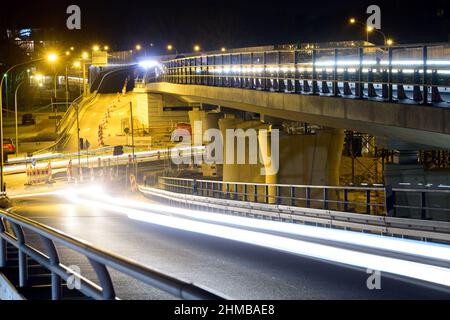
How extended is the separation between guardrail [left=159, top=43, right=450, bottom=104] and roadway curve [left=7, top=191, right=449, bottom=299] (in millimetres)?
6866

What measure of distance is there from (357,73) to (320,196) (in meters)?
14.9

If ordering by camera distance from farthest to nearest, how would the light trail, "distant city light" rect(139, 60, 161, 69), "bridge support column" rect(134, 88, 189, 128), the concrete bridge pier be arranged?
"distant city light" rect(139, 60, 161, 69), "bridge support column" rect(134, 88, 189, 128), the concrete bridge pier, the light trail

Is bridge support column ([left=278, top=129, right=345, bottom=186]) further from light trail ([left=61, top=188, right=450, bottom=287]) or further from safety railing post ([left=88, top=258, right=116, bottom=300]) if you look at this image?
safety railing post ([left=88, top=258, right=116, bottom=300])

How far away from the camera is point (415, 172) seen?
2994 centimetres

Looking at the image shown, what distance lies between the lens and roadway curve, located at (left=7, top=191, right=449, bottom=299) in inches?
419

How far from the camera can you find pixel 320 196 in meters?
41.0

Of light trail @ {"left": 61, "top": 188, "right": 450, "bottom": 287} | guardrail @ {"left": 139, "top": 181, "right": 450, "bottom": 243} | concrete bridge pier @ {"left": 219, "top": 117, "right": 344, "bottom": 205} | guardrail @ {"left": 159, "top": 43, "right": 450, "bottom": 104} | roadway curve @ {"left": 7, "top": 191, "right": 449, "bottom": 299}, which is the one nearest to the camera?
roadway curve @ {"left": 7, "top": 191, "right": 449, "bottom": 299}

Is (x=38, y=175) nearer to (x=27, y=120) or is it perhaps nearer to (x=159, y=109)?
(x=159, y=109)

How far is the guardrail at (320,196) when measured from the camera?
20.4m

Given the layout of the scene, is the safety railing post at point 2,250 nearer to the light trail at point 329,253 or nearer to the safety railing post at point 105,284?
the safety railing post at point 105,284

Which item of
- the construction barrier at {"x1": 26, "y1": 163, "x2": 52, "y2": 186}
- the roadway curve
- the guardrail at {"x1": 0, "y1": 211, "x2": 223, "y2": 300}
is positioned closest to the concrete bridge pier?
the roadway curve

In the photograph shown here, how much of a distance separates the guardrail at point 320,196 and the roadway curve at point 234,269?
465 centimetres

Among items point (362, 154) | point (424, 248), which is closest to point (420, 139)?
point (424, 248)
